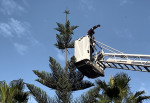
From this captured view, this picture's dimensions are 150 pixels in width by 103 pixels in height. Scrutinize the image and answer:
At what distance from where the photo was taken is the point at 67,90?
52.0ft

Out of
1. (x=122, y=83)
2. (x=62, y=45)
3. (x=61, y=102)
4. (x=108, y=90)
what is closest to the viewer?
(x=122, y=83)

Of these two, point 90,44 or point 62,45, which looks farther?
point 62,45

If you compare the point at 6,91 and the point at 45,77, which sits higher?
the point at 45,77

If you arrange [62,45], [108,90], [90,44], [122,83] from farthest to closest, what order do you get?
1. [62,45]
2. [90,44]
3. [108,90]
4. [122,83]

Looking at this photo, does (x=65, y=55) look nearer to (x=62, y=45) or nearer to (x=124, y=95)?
(x=62, y=45)

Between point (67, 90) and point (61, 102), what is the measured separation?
90cm

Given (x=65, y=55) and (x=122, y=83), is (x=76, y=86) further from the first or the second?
(x=122, y=83)

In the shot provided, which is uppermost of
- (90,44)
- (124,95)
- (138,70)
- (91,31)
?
(91,31)

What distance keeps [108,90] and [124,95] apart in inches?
34.6

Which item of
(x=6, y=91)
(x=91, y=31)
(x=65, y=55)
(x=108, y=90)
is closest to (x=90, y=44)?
(x=91, y=31)

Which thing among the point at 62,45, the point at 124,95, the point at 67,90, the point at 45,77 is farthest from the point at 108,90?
the point at 62,45

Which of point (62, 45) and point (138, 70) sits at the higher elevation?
point (62, 45)

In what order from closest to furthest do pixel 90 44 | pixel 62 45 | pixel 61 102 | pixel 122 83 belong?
pixel 122 83 → pixel 61 102 → pixel 90 44 → pixel 62 45

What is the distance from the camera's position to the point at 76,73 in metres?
17.1
